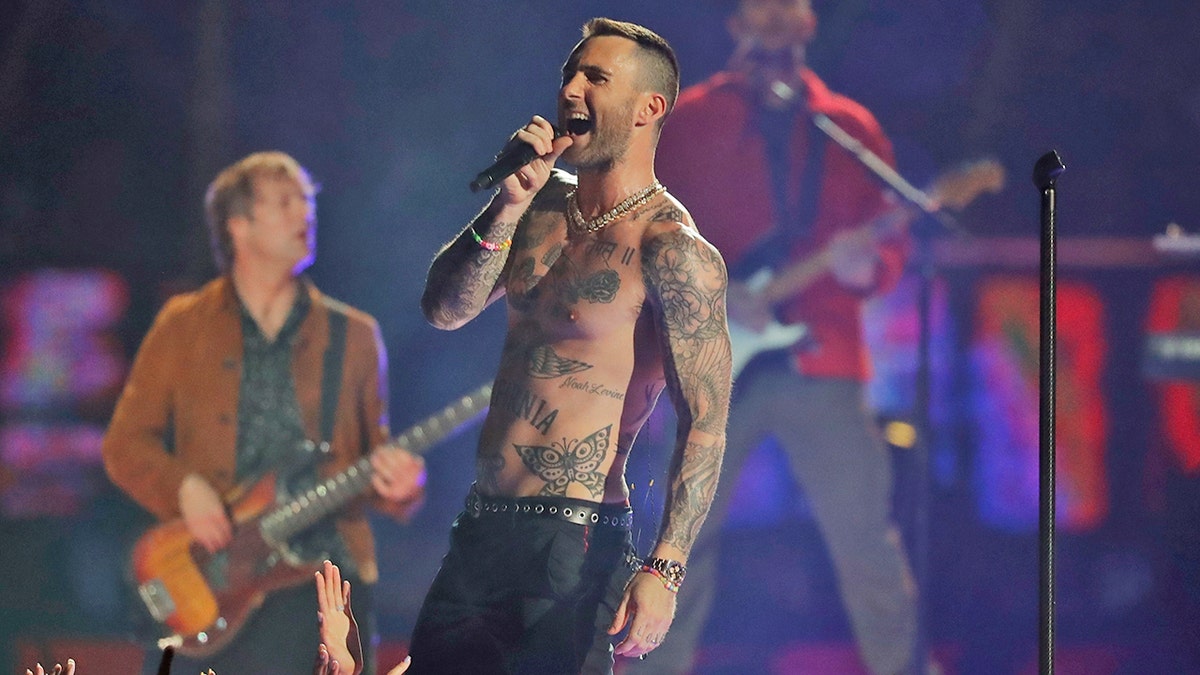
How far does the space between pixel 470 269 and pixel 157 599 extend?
3177mm

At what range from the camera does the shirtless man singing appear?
2822mm

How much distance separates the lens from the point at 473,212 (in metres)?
6.07

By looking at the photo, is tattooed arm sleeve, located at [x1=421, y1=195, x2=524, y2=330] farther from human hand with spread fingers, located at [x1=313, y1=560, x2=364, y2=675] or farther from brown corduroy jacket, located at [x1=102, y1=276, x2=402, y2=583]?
brown corduroy jacket, located at [x1=102, y1=276, x2=402, y2=583]

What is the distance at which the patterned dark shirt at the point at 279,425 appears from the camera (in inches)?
209

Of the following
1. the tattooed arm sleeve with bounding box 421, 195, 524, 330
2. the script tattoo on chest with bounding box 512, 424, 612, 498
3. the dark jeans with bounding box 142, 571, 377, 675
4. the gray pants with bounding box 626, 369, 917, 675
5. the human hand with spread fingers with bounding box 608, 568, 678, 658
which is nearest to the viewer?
the human hand with spread fingers with bounding box 608, 568, 678, 658

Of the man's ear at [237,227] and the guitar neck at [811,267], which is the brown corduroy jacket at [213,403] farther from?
the guitar neck at [811,267]

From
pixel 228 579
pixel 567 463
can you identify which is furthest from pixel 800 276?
pixel 567 463

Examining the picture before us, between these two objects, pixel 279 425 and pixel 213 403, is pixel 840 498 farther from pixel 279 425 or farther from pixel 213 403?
pixel 213 403

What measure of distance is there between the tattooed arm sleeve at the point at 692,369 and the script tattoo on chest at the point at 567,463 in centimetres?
18

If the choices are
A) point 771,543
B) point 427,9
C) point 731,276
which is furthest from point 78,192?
point 771,543

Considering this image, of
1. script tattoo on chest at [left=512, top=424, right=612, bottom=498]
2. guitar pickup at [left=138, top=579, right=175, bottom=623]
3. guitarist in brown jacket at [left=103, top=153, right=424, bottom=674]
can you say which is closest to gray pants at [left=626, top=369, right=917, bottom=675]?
guitarist in brown jacket at [left=103, top=153, right=424, bottom=674]

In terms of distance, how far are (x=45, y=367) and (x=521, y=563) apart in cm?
416

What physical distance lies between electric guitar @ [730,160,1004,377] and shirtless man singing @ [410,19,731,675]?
267 cm

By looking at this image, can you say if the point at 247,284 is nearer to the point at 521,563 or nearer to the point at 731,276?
the point at 731,276
